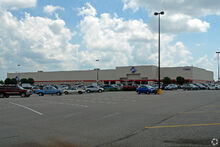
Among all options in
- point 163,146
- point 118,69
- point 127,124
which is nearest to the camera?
point 163,146

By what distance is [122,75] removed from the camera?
111062 millimetres

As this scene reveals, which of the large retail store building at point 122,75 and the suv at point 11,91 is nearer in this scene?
the suv at point 11,91

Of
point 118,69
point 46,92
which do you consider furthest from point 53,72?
point 46,92

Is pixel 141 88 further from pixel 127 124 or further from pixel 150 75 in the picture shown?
pixel 150 75

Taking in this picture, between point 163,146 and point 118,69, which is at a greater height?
point 118,69

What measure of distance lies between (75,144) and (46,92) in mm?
38968

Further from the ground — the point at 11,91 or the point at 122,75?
the point at 122,75

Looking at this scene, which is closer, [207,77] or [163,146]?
[163,146]

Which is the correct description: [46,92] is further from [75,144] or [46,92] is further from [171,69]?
[171,69]

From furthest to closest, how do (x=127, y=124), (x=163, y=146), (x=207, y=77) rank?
(x=207, y=77) → (x=127, y=124) → (x=163, y=146)

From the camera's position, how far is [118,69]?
4427 inches

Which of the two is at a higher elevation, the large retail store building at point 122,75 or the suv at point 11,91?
the large retail store building at point 122,75

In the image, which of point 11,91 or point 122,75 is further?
point 122,75

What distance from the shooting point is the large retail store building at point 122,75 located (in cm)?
10462
